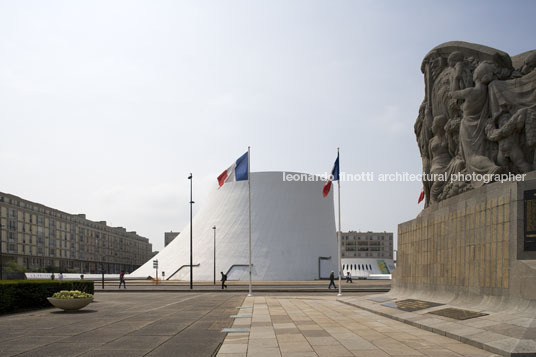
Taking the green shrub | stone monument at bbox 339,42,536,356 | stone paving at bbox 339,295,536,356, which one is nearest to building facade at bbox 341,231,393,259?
stone monument at bbox 339,42,536,356

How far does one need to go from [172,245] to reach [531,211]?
49.1 m

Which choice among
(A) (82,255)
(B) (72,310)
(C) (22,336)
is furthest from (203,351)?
(A) (82,255)

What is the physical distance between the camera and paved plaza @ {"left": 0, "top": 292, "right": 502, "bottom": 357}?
816 cm

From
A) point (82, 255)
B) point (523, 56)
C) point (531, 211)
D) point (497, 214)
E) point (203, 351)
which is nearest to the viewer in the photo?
point (203, 351)

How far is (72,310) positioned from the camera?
1592 cm

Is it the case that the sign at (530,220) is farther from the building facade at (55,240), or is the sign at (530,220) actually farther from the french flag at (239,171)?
the building facade at (55,240)

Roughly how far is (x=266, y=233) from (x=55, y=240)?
141 feet

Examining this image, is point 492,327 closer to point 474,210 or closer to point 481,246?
point 481,246

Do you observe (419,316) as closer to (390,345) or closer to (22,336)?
(390,345)

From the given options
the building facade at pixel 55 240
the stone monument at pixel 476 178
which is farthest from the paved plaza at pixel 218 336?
the building facade at pixel 55 240

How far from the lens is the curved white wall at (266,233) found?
49031 mm

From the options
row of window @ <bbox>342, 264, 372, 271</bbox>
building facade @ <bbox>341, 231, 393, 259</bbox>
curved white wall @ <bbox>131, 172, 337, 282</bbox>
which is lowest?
building facade @ <bbox>341, 231, 393, 259</bbox>

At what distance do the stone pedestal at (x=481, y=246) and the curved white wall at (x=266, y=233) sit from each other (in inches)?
A: 1270

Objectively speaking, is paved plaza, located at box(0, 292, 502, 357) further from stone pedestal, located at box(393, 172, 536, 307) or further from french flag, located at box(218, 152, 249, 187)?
french flag, located at box(218, 152, 249, 187)
